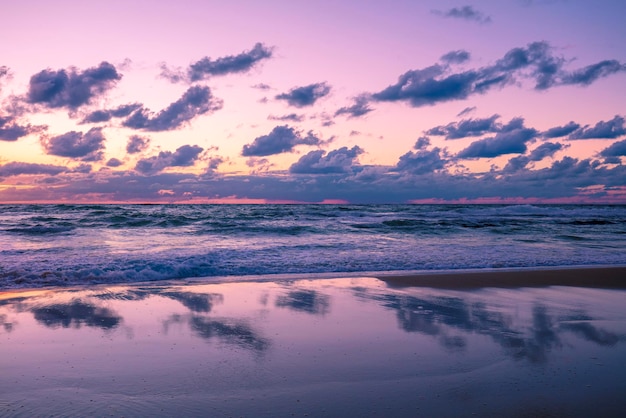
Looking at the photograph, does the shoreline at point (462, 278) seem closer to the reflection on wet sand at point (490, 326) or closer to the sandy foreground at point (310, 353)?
the sandy foreground at point (310, 353)

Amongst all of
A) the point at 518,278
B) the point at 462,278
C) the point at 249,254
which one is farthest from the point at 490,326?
the point at 249,254

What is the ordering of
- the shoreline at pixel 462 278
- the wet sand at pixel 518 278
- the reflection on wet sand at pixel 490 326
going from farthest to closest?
the wet sand at pixel 518 278 → the shoreline at pixel 462 278 → the reflection on wet sand at pixel 490 326

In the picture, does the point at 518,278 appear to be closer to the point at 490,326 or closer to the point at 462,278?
the point at 462,278

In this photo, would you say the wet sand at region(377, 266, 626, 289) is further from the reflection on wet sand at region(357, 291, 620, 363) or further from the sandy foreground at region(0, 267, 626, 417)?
the reflection on wet sand at region(357, 291, 620, 363)

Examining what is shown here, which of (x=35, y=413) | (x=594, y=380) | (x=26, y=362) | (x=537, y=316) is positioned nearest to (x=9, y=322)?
(x=26, y=362)

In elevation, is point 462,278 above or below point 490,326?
below

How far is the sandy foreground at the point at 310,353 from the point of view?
430 centimetres

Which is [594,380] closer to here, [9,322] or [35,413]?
[35,413]

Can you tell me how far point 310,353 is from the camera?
5.81 meters

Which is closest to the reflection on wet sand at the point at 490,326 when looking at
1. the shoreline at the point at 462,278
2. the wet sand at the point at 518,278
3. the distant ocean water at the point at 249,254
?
the shoreline at the point at 462,278

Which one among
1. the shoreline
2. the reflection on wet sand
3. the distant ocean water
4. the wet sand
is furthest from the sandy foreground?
the distant ocean water

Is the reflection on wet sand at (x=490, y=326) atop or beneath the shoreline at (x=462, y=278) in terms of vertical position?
atop

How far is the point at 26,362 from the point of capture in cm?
544

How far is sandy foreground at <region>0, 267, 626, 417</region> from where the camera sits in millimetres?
4305
